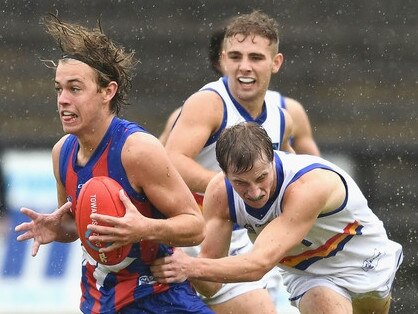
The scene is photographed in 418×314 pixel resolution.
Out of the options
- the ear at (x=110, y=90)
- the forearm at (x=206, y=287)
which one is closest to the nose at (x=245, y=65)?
the forearm at (x=206, y=287)

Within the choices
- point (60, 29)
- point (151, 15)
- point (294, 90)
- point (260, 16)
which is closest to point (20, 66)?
point (151, 15)

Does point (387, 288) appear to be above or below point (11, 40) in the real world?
below

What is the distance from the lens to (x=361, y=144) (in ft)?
30.9

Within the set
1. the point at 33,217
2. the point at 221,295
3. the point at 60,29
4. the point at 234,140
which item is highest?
the point at 60,29

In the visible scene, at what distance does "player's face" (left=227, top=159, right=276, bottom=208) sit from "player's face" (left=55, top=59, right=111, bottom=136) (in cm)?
59

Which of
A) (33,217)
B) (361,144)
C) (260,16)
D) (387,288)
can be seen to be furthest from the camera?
(361,144)

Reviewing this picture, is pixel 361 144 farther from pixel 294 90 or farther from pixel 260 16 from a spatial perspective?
pixel 260 16

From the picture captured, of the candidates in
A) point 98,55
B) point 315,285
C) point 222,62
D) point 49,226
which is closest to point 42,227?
point 49,226

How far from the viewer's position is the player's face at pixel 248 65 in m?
6.73

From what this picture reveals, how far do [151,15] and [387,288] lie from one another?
4.08 metres

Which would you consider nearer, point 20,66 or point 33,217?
point 33,217

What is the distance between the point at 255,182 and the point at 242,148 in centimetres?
15

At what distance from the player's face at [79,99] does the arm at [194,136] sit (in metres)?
1.33

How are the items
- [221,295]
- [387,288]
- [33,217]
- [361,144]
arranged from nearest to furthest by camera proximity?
[33,217], [387,288], [221,295], [361,144]
